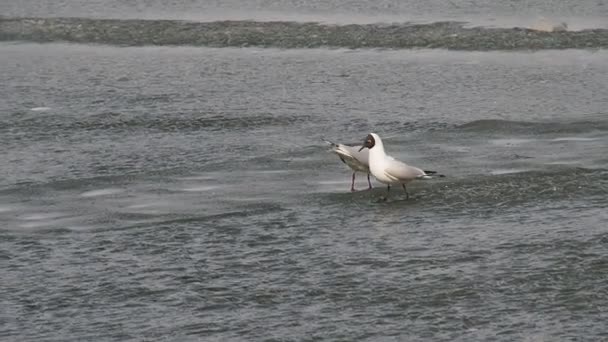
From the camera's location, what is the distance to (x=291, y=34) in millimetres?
16969

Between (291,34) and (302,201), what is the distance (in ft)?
23.6

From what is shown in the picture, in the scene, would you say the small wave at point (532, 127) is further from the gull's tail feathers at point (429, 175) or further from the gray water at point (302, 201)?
the gull's tail feathers at point (429, 175)

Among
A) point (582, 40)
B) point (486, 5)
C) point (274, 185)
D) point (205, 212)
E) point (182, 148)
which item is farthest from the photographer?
point (486, 5)

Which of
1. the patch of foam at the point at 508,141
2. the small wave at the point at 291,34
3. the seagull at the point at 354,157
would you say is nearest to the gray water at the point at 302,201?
the patch of foam at the point at 508,141

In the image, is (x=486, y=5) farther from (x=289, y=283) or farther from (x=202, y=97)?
(x=289, y=283)

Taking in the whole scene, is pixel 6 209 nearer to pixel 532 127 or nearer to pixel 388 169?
pixel 388 169

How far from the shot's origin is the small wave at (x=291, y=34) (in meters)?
16.1

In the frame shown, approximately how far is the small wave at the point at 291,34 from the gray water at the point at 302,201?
0.33m

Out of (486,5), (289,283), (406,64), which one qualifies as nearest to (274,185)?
(289,283)

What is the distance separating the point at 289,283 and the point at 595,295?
5.65 ft

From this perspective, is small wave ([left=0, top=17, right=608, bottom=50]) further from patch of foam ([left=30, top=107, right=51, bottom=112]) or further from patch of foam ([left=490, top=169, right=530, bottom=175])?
patch of foam ([left=490, top=169, right=530, bottom=175])

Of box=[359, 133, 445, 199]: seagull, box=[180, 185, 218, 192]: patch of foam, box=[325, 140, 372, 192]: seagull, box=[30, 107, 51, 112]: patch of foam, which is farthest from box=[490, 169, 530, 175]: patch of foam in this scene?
box=[30, 107, 51, 112]: patch of foam

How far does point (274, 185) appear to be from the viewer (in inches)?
414

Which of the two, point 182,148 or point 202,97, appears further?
point 202,97
